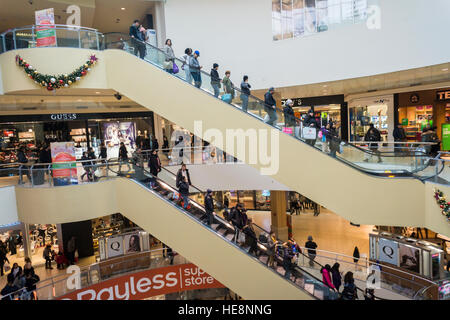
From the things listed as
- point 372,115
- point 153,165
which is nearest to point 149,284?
point 153,165

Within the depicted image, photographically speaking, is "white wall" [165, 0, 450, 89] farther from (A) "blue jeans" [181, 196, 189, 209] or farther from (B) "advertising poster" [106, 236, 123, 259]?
(B) "advertising poster" [106, 236, 123, 259]

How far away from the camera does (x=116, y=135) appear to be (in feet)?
65.9

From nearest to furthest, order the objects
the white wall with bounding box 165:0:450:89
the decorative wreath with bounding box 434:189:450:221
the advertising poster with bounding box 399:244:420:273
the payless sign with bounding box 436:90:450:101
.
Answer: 1. the decorative wreath with bounding box 434:189:450:221
2. the advertising poster with bounding box 399:244:420:273
3. the white wall with bounding box 165:0:450:89
4. the payless sign with bounding box 436:90:450:101

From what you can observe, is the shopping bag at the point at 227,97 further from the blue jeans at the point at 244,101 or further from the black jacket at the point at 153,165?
the black jacket at the point at 153,165

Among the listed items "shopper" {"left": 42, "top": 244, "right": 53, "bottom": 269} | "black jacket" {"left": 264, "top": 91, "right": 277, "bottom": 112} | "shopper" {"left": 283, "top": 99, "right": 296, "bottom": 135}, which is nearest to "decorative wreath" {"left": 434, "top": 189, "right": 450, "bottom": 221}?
"shopper" {"left": 283, "top": 99, "right": 296, "bottom": 135}

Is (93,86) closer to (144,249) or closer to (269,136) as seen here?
(269,136)

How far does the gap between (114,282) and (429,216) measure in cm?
1062

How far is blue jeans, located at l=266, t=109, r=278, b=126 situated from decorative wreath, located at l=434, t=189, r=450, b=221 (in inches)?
181

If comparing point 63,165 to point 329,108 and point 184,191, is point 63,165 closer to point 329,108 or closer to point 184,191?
point 184,191

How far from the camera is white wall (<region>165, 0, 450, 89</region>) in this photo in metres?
10.5

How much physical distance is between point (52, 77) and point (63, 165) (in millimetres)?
2859

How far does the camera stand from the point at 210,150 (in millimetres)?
13875
